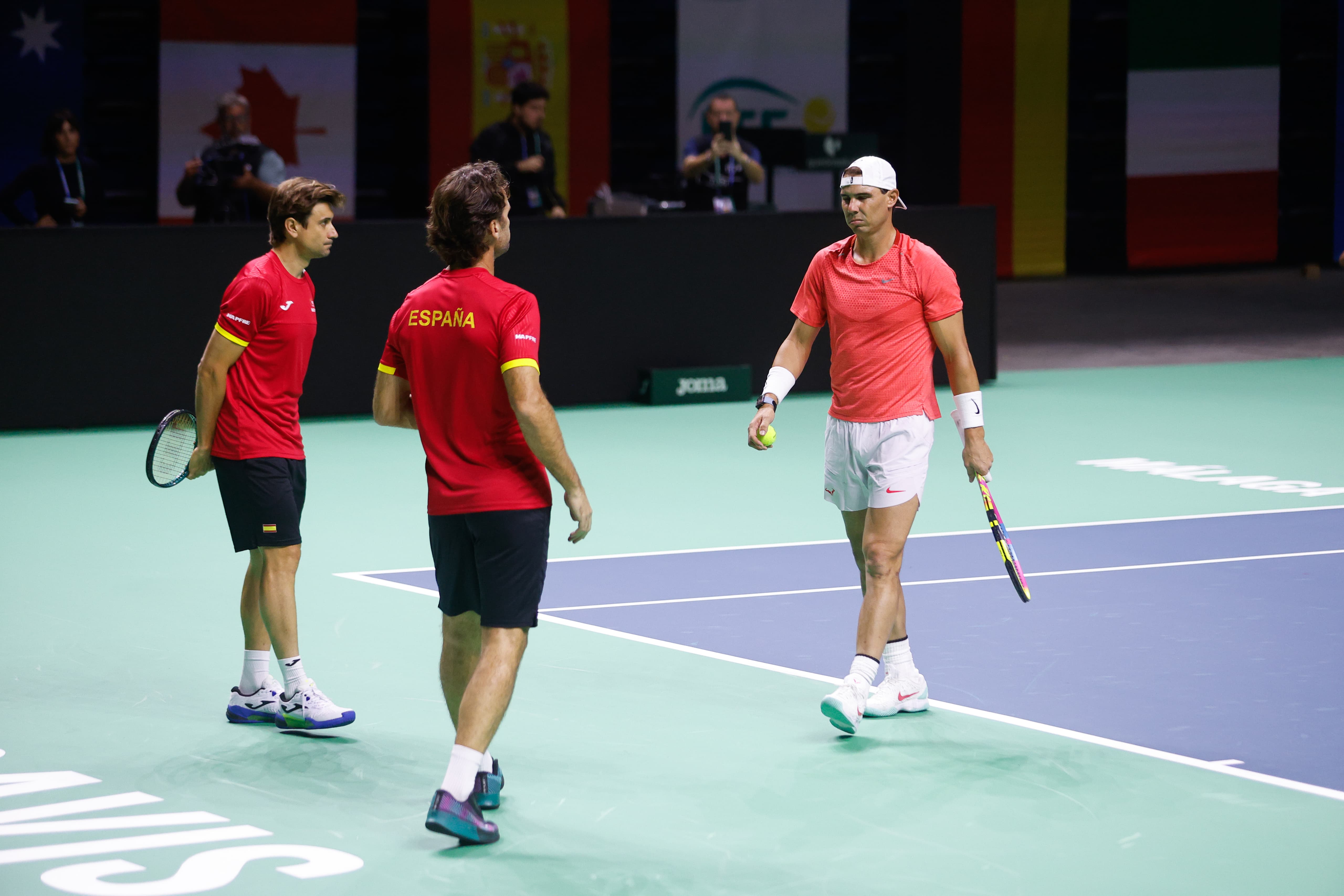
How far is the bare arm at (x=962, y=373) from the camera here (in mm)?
7105

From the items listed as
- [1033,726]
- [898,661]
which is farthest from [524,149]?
[1033,726]

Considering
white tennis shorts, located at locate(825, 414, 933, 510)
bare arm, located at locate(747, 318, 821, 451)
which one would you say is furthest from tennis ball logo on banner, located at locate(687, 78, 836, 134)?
white tennis shorts, located at locate(825, 414, 933, 510)

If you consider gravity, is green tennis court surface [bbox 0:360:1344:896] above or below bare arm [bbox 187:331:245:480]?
below

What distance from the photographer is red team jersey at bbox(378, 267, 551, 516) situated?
18.8 feet

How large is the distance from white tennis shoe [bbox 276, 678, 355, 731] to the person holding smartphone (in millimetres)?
10369

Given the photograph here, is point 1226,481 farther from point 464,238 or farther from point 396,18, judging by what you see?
point 396,18

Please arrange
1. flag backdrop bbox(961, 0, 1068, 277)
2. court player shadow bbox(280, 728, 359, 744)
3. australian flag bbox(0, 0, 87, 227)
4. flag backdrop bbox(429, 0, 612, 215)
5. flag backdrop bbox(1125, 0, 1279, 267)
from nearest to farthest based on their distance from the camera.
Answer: court player shadow bbox(280, 728, 359, 744)
australian flag bbox(0, 0, 87, 227)
flag backdrop bbox(429, 0, 612, 215)
flag backdrop bbox(961, 0, 1068, 277)
flag backdrop bbox(1125, 0, 1279, 267)

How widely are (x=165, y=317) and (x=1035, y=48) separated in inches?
592

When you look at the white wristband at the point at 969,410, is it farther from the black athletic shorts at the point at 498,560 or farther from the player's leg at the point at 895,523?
the black athletic shorts at the point at 498,560

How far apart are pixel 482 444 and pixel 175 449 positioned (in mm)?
1849

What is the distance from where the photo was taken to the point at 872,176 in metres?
7.12

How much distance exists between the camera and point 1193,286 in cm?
2672

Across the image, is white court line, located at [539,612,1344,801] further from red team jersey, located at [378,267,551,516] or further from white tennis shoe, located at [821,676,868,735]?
red team jersey, located at [378,267,551,516]

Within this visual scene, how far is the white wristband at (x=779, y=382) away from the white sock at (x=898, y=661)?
102 cm
